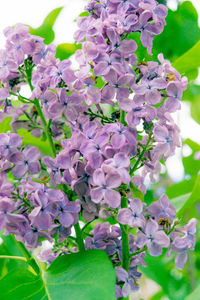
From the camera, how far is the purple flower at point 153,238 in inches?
20.0

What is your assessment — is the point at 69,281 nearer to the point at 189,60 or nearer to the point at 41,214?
the point at 41,214

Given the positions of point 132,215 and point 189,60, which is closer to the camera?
point 132,215

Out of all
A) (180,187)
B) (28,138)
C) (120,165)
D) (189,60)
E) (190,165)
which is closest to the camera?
(120,165)

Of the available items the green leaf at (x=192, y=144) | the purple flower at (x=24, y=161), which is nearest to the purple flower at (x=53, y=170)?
→ the purple flower at (x=24, y=161)

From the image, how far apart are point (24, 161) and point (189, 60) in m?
0.36

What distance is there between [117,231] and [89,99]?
0.62 feet

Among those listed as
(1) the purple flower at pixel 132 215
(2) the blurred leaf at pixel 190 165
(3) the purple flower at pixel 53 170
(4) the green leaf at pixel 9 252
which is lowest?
(4) the green leaf at pixel 9 252

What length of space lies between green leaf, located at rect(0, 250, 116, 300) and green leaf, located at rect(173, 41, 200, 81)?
0.37 meters

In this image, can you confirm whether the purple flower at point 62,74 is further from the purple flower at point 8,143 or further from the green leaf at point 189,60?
the green leaf at point 189,60

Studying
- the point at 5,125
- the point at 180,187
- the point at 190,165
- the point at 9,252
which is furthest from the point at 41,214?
the point at 190,165

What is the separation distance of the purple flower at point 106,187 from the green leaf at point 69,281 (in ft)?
0.27

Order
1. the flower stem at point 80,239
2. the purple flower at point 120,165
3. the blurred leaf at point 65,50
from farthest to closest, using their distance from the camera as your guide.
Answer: the blurred leaf at point 65,50 → the flower stem at point 80,239 → the purple flower at point 120,165

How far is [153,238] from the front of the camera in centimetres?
51

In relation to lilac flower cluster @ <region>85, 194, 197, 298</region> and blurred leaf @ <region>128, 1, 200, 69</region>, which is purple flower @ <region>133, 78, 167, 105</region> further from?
blurred leaf @ <region>128, 1, 200, 69</region>
